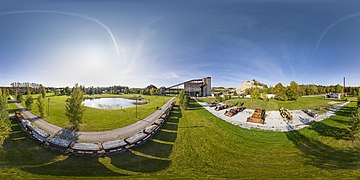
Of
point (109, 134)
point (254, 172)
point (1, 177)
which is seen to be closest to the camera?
point (1, 177)

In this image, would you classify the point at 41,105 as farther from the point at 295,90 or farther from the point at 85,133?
the point at 295,90

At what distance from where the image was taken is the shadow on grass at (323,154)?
632 cm

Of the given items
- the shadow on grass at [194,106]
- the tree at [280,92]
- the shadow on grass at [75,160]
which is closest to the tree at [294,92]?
the tree at [280,92]

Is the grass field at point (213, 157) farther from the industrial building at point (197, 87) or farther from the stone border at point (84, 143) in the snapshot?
the industrial building at point (197, 87)

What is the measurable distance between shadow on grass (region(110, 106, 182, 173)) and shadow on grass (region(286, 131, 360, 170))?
6.42 metres

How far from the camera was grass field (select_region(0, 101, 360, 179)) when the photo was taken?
19.8ft

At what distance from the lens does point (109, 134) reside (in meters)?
9.84

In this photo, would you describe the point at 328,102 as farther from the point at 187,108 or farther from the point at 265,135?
the point at 187,108

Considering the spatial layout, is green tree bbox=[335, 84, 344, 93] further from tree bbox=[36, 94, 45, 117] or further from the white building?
tree bbox=[36, 94, 45, 117]

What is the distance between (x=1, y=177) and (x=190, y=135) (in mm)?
8363

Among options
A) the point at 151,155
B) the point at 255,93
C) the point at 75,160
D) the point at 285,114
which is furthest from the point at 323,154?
the point at 75,160

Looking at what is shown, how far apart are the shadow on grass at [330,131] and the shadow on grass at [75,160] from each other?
29.1 feet

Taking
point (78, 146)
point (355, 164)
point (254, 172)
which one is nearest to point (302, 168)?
point (254, 172)

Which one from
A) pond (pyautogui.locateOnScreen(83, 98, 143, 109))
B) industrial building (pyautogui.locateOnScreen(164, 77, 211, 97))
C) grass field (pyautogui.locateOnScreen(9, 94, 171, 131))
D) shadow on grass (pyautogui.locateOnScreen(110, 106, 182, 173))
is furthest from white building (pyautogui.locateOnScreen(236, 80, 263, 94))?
pond (pyautogui.locateOnScreen(83, 98, 143, 109))
